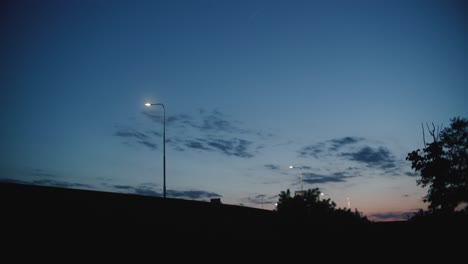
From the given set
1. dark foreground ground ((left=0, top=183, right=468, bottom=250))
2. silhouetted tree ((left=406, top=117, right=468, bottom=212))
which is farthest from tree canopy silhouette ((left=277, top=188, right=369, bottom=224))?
silhouetted tree ((left=406, top=117, right=468, bottom=212))

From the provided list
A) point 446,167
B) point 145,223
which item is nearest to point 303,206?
point 145,223

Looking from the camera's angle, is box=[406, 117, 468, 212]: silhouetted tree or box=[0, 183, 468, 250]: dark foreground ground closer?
box=[0, 183, 468, 250]: dark foreground ground

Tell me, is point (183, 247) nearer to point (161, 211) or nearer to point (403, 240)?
point (161, 211)

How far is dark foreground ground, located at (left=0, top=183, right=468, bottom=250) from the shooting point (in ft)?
46.5

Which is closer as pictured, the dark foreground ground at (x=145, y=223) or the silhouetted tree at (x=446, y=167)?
the dark foreground ground at (x=145, y=223)

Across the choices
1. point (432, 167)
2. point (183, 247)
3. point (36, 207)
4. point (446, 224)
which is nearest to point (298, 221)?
point (183, 247)

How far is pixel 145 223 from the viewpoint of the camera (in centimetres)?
1822

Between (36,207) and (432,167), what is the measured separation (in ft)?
155

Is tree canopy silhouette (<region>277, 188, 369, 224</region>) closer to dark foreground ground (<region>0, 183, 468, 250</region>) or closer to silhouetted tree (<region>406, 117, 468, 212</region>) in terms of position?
dark foreground ground (<region>0, 183, 468, 250</region>)

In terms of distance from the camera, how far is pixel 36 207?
14.6 meters

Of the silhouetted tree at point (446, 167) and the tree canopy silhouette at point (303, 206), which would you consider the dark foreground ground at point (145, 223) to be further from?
Result: the silhouetted tree at point (446, 167)

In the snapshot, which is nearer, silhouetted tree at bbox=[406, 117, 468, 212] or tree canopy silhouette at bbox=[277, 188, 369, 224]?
tree canopy silhouette at bbox=[277, 188, 369, 224]

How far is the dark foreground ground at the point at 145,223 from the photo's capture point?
1418 cm

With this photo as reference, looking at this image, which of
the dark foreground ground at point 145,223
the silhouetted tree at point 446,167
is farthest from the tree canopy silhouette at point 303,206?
the silhouetted tree at point 446,167
